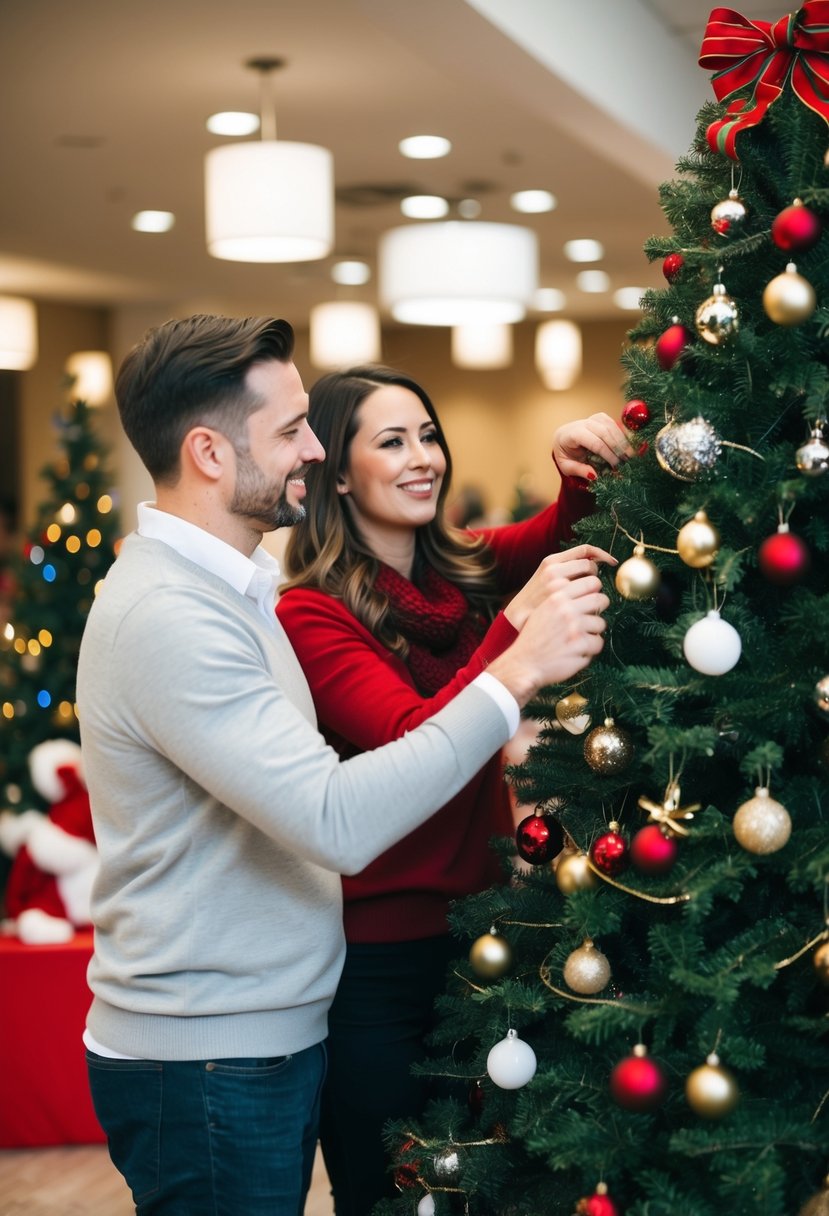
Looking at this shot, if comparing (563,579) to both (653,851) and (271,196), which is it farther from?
(271,196)

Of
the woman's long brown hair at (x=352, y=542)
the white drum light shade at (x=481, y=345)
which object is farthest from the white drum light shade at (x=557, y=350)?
the woman's long brown hair at (x=352, y=542)

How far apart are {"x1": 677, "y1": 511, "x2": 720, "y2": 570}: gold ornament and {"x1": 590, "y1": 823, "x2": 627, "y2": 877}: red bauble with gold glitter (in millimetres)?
291

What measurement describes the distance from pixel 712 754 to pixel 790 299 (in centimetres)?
43

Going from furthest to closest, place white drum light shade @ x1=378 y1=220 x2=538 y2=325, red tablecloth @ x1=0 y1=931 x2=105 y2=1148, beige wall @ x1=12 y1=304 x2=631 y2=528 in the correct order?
beige wall @ x1=12 y1=304 x2=631 y2=528 → white drum light shade @ x1=378 y1=220 x2=538 y2=325 → red tablecloth @ x1=0 y1=931 x2=105 y2=1148

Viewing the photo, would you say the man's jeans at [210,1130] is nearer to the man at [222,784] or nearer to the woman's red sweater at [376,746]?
the man at [222,784]

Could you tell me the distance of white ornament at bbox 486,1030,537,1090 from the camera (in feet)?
4.83

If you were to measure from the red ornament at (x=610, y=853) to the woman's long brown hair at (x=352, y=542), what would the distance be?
0.57m

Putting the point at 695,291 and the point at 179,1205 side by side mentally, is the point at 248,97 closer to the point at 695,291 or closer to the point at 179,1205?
the point at 695,291

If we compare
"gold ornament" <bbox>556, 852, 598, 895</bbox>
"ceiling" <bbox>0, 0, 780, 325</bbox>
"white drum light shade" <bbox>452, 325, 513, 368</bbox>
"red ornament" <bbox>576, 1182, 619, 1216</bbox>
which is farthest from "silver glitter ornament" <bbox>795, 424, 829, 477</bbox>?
"white drum light shade" <bbox>452, 325, 513, 368</bbox>

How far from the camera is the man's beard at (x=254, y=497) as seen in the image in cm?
156

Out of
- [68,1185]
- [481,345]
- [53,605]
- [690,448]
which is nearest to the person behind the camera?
[690,448]

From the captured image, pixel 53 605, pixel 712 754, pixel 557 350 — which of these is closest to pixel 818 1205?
pixel 712 754

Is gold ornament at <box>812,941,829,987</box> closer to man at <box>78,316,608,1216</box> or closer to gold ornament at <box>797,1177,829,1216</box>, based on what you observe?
gold ornament at <box>797,1177,829,1216</box>

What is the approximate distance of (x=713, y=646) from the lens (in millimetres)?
1303
